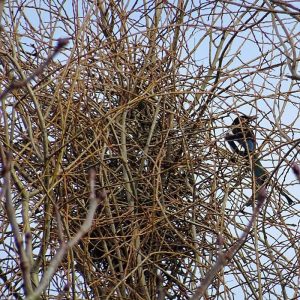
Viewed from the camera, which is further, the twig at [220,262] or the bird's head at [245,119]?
the bird's head at [245,119]

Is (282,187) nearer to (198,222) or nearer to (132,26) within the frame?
(198,222)

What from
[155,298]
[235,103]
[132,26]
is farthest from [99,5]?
[155,298]

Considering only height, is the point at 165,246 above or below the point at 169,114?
below

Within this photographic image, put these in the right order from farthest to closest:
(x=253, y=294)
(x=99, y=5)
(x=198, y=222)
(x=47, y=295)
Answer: (x=99, y=5) < (x=198, y=222) < (x=253, y=294) < (x=47, y=295)

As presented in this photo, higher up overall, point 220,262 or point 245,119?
point 245,119

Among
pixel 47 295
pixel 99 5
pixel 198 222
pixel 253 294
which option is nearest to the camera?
pixel 47 295

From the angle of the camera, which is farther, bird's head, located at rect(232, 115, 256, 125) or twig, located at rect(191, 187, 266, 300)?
bird's head, located at rect(232, 115, 256, 125)

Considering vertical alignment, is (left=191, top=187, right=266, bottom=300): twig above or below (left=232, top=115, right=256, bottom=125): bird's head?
below

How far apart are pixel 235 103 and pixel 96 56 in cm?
65

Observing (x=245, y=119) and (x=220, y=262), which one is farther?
(x=245, y=119)

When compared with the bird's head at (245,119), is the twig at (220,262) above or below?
below

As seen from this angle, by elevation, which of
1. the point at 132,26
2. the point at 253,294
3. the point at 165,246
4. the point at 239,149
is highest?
the point at 132,26

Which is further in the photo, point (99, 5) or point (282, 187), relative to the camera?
point (99, 5)

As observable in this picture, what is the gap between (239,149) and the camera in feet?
10.8
